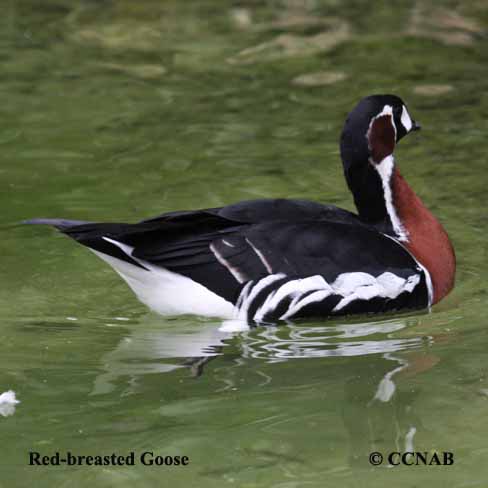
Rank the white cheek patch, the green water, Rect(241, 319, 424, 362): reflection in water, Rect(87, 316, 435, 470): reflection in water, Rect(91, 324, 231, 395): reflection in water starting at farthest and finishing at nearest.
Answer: the white cheek patch → Rect(241, 319, 424, 362): reflection in water → Rect(91, 324, 231, 395): reflection in water → Rect(87, 316, 435, 470): reflection in water → the green water

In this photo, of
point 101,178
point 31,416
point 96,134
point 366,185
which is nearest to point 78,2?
point 96,134

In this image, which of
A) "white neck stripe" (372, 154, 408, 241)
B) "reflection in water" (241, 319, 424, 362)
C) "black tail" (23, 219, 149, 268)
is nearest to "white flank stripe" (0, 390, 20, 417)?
"black tail" (23, 219, 149, 268)

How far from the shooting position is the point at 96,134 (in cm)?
948

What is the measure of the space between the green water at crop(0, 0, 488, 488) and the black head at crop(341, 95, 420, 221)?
2.15ft

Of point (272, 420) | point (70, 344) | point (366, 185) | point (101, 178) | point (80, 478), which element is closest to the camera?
point (80, 478)

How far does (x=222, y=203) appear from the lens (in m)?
8.06

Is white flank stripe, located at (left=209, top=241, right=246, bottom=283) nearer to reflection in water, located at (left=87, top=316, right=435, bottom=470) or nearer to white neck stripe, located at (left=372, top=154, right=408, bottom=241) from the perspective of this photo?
reflection in water, located at (left=87, top=316, right=435, bottom=470)

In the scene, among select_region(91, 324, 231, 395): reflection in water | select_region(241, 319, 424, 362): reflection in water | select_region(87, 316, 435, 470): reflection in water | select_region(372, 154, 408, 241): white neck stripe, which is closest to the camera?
select_region(87, 316, 435, 470): reflection in water

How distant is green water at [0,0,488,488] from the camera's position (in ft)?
16.4

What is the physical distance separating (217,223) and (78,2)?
7.45 meters

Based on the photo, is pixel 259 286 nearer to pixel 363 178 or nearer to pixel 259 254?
pixel 259 254

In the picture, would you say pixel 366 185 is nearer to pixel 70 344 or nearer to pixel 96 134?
pixel 70 344

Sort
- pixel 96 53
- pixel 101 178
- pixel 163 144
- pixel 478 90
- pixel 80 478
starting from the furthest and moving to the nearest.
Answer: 1. pixel 96 53
2. pixel 478 90
3. pixel 163 144
4. pixel 101 178
5. pixel 80 478

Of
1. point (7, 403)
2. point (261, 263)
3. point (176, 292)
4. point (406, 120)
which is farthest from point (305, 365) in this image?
point (406, 120)
